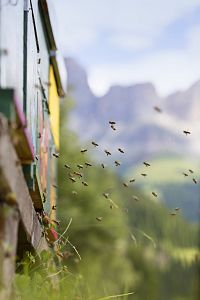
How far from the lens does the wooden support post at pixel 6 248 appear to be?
5.77 meters

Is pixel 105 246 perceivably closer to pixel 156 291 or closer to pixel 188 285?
pixel 156 291

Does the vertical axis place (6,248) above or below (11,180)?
below

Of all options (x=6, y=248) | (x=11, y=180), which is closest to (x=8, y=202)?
(x=11, y=180)

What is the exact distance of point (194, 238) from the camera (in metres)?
74.4

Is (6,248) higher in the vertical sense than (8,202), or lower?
lower

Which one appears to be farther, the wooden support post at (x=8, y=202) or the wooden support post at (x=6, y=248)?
the wooden support post at (x=6, y=248)

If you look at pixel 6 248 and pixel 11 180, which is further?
pixel 11 180

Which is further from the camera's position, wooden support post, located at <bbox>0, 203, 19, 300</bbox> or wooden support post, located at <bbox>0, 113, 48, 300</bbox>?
wooden support post, located at <bbox>0, 203, 19, 300</bbox>

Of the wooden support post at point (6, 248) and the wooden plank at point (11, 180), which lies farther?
the wooden support post at point (6, 248)

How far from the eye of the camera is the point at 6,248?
575 centimetres

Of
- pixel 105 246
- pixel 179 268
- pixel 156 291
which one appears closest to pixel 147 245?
pixel 156 291

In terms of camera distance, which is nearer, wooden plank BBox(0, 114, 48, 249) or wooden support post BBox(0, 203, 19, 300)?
wooden plank BBox(0, 114, 48, 249)

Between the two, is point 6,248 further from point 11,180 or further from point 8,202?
point 11,180

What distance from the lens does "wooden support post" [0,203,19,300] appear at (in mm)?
5766
